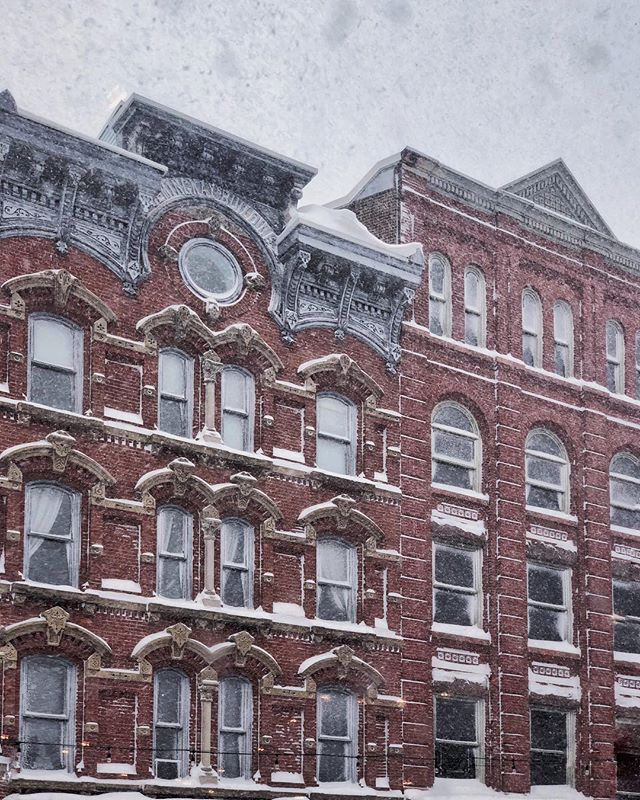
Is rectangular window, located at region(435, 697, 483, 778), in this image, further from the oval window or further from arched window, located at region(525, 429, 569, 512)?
the oval window

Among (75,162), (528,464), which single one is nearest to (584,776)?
(528,464)

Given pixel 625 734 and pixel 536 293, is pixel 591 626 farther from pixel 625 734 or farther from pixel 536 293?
pixel 536 293

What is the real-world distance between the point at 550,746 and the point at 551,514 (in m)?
5.38

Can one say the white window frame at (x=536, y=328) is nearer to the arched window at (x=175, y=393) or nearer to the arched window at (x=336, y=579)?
the arched window at (x=336, y=579)

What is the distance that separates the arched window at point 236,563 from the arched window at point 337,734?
258cm

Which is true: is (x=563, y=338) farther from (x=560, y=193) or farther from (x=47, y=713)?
(x=47, y=713)

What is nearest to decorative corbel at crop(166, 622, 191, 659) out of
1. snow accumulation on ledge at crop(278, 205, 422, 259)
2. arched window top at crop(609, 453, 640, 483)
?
snow accumulation on ledge at crop(278, 205, 422, 259)

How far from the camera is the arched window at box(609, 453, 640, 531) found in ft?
119

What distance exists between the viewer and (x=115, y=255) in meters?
27.9

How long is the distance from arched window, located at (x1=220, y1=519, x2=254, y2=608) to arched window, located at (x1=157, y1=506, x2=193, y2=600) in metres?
0.75

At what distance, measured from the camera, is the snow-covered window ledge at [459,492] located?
106 ft

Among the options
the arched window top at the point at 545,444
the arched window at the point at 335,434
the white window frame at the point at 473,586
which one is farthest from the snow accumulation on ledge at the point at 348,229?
the white window frame at the point at 473,586

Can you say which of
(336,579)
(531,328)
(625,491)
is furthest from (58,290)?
(625,491)

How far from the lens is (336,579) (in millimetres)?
29938
